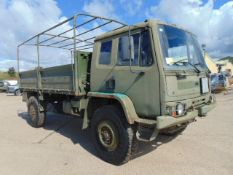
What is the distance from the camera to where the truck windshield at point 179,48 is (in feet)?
15.1

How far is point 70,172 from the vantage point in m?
4.70

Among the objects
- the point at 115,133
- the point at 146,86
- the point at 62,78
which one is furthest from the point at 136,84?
the point at 62,78

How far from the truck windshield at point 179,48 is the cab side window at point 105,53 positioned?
4.08 ft

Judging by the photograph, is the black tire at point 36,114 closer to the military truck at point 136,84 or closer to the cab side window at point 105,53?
the military truck at point 136,84

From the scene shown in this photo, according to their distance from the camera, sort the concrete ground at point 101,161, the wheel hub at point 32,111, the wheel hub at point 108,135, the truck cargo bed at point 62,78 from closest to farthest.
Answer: the concrete ground at point 101,161 → the wheel hub at point 108,135 → the truck cargo bed at point 62,78 → the wheel hub at point 32,111

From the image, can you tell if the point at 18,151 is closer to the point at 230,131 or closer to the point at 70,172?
the point at 70,172

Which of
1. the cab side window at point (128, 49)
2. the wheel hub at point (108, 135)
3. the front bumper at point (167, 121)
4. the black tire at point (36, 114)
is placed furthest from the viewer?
the black tire at point (36, 114)

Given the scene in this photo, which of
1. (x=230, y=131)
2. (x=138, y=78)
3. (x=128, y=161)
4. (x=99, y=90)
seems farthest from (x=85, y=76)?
(x=230, y=131)

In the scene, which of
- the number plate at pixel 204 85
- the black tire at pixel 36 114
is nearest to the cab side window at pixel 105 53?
the number plate at pixel 204 85

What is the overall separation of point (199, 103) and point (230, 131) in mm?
2721

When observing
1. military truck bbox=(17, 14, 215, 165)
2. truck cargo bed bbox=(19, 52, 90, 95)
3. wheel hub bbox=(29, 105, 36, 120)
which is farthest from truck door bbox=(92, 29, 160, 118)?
wheel hub bbox=(29, 105, 36, 120)

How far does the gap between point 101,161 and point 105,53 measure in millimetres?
2308

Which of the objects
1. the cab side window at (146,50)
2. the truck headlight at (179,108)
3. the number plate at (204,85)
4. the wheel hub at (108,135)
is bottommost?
the wheel hub at (108,135)

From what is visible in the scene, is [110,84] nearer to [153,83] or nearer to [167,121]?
[153,83]
